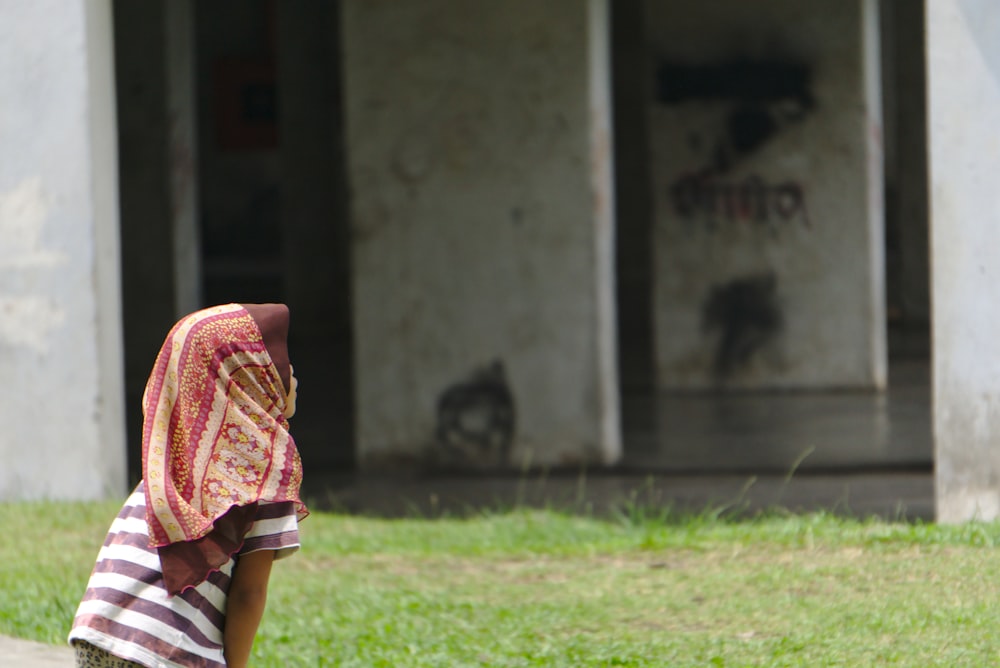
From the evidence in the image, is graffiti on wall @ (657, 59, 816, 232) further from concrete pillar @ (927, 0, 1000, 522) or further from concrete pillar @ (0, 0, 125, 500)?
concrete pillar @ (0, 0, 125, 500)

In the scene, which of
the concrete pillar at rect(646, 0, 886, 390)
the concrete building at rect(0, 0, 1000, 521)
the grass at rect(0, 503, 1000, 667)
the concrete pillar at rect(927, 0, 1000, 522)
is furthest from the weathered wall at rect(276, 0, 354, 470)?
the concrete pillar at rect(927, 0, 1000, 522)

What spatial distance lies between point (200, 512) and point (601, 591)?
293 centimetres

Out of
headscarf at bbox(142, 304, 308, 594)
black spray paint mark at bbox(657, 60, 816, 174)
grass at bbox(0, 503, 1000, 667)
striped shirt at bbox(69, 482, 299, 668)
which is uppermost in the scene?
black spray paint mark at bbox(657, 60, 816, 174)

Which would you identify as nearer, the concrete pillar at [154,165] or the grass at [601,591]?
the grass at [601,591]

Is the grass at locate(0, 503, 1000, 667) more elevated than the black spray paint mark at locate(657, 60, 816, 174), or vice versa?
the black spray paint mark at locate(657, 60, 816, 174)

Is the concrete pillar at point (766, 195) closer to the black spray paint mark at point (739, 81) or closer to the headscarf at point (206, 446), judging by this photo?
the black spray paint mark at point (739, 81)

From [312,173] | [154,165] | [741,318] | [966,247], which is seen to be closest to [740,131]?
[741,318]

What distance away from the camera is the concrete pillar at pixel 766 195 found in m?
12.2

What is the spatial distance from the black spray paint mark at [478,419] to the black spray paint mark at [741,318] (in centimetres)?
388

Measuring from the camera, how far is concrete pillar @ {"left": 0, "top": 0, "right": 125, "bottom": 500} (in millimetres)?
6848

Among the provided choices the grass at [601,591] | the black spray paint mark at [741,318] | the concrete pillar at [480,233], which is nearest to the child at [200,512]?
the grass at [601,591]

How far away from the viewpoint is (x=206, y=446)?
269 cm

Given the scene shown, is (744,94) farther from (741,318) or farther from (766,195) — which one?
(741,318)

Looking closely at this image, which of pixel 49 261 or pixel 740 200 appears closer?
pixel 49 261
